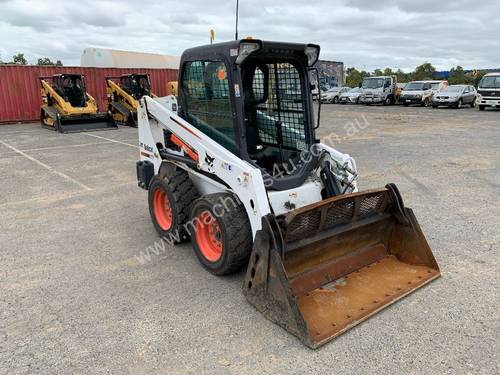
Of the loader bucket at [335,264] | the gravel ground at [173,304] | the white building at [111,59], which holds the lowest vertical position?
the gravel ground at [173,304]

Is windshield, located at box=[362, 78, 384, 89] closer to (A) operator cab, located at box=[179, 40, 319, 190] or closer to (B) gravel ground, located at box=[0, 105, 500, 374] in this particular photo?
(B) gravel ground, located at box=[0, 105, 500, 374]

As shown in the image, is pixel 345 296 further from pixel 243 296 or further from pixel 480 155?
pixel 480 155

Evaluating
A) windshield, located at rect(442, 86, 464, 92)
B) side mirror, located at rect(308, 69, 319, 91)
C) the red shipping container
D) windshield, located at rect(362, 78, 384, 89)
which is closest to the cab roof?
side mirror, located at rect(308, 69, 319, 91)

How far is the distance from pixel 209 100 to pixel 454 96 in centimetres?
2431

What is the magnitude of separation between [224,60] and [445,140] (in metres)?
10.6

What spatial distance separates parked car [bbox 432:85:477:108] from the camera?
81.5 ft

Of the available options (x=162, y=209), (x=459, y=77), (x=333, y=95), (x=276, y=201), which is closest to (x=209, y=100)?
(x=276, y=201)

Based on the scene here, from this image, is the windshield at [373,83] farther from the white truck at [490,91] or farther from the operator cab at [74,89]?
the operator cab at [74,89]

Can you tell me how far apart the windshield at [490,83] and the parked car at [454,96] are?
1958mm

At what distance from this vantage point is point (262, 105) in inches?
178

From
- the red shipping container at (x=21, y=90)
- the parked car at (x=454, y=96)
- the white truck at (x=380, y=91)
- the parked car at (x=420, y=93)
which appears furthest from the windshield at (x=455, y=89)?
the red shipping container at (x=21, y=90)

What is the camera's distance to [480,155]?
10180 millimetres

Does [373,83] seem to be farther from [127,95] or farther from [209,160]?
[209,160]

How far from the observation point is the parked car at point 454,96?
24844 millimetres
